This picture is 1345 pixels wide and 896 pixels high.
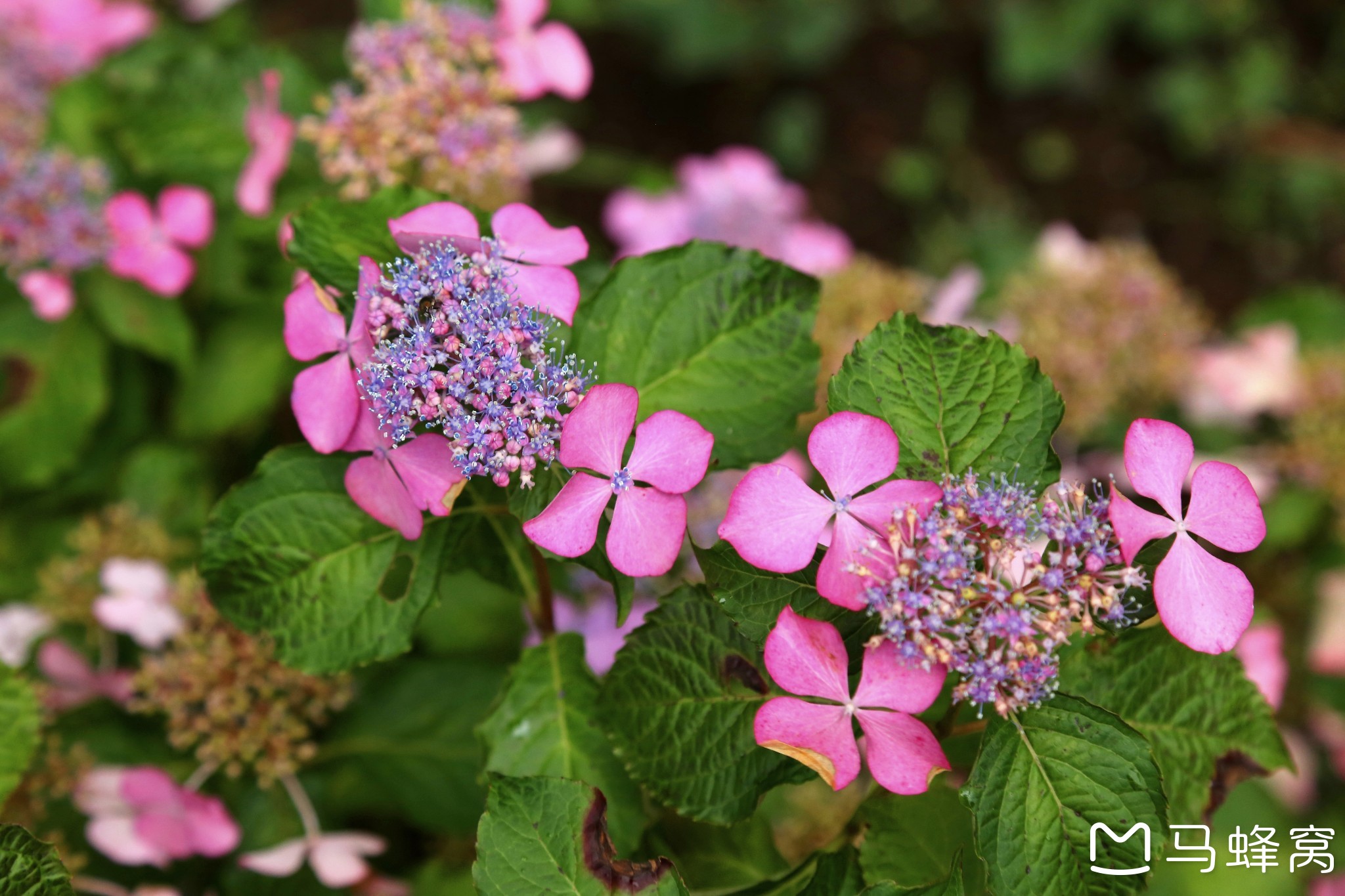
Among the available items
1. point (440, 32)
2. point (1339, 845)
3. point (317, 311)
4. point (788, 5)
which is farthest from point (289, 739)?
point (788, 5)

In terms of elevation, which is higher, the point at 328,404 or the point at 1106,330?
the point at 328,404

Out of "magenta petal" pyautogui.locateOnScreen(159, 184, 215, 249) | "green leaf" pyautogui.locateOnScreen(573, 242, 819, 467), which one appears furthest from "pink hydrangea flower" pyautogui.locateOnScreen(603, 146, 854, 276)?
"green leaf" pyautogui.locateOnScreen(573, 242, 819, 467)

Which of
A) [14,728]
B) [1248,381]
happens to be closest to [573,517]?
[14,728]

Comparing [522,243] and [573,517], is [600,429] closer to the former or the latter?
[573,517]

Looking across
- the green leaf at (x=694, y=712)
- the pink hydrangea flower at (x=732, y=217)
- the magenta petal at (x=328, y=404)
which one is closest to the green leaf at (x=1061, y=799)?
the green leaf at (x=694, y=712)

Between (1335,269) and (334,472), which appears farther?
(1335,269)

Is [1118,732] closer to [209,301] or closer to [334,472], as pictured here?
[334,472]

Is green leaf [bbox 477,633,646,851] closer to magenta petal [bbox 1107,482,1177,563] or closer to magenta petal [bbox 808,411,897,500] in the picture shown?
magenta petal [bbox 808,411,897,500]

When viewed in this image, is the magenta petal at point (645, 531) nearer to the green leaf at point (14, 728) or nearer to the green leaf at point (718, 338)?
the green leaf at point (718, 338)
